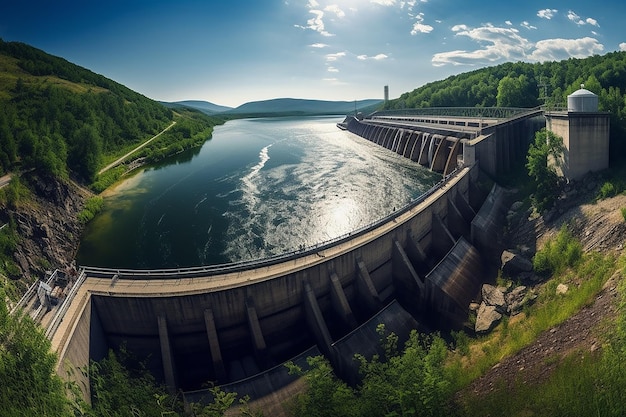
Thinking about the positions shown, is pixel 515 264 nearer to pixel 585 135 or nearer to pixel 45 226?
pixel 585 135

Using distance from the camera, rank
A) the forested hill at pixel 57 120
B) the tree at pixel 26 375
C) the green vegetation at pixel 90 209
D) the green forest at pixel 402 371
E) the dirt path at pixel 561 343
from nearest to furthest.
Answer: the tree at pixel 26 375, the green forest at pixel 402 371, the dirt path at pixel 561 343, the forested hill at pixel 57 120, the green vegetation at pixel 90 209

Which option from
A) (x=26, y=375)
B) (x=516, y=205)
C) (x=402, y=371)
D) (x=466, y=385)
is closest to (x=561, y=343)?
(x=466, y=385)

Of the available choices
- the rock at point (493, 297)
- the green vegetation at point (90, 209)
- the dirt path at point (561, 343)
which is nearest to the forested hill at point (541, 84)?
the rock at point (493, 297)

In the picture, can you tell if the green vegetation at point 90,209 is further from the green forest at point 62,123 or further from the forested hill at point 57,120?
the forested hill at point 57,120

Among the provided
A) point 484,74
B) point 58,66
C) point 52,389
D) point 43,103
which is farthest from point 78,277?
point 58,66

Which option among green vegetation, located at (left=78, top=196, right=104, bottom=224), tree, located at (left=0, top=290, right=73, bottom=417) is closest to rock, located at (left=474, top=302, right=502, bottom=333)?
tree, located at (left=0, top=290, right=73, bottom=417)

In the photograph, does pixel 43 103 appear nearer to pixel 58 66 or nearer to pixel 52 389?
pixel 58 66

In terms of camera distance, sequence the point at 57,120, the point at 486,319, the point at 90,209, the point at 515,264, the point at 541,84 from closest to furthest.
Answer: the point at 486,319 < the point at 515,264 < the point at 90,209 < the point at 541,84 < the point at 57,120
